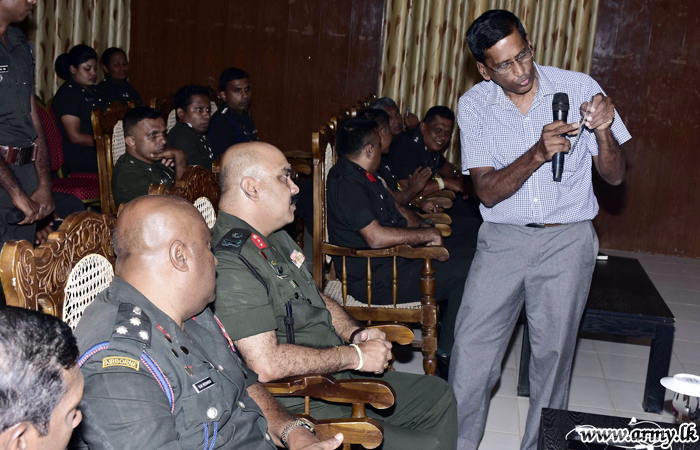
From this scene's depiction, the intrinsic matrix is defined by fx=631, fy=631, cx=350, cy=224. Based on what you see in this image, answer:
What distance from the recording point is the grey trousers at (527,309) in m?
2.06

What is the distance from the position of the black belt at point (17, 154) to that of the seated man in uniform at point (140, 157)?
861mm

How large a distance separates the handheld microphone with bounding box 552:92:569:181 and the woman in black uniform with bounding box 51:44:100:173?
3.51m

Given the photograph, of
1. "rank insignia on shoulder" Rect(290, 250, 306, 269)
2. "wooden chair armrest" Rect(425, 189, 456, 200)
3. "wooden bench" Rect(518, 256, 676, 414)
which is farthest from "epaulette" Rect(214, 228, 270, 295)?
"wooden chair armrest" Rect(425, 189, 456, 200)

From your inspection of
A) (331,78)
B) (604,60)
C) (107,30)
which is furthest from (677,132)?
(107,30)

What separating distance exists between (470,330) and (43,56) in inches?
186

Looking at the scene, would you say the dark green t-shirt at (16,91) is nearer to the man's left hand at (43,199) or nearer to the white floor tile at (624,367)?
the man's left hand at (43,199)

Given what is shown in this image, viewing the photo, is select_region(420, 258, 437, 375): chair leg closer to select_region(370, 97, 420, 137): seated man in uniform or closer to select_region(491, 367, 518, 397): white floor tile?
select_region(491, 367, 518, 397): white floor tile

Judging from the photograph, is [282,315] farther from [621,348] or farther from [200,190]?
[621,348]

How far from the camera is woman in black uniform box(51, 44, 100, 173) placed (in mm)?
4438

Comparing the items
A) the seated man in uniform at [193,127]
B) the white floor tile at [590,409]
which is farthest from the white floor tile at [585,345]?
the seated man in uniform at [193,127]

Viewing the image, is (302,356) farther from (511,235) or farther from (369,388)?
(511,235)

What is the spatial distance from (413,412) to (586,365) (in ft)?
5.59

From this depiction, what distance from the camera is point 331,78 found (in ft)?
19.6

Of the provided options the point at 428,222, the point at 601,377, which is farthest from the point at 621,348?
the point at 428,222
